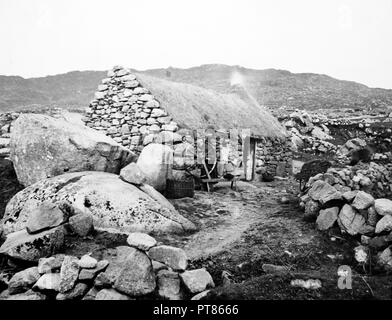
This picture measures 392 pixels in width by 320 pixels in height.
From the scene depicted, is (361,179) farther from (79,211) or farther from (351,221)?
(79,211)

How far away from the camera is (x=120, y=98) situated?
10.3m

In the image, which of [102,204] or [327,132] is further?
[327,132]

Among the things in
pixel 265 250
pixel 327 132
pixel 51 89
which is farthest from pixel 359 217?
pixel 51 89

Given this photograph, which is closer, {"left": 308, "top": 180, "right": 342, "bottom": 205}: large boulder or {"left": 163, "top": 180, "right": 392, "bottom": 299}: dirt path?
{"left": 163, "top": 180, "right": 392, "bottom": 299}: dirt path

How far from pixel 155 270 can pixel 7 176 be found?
5.61 metres

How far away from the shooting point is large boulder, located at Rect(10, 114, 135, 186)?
6.66 meters

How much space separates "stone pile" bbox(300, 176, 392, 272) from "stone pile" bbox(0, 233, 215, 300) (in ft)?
8.87

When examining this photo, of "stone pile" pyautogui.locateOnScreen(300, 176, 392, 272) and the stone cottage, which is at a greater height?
the stone cottage

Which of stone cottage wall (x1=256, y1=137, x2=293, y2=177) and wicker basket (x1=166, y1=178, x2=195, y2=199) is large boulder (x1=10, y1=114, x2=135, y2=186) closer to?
wicker basket (x1=166, y1=178, x2=195, y2=199)

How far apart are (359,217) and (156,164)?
15.7ft

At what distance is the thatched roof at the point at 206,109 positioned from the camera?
1030 cm

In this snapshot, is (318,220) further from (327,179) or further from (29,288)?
(29,288)

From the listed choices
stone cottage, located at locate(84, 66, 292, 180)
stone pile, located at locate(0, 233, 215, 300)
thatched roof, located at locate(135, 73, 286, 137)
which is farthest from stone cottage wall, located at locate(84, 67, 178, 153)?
stone pile, located at locate(0, 233, 215, 300)

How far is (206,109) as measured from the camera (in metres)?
12.1
